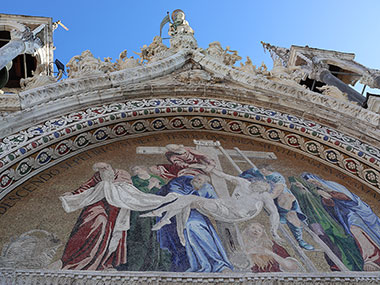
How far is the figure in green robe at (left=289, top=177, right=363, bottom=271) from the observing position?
408 cm

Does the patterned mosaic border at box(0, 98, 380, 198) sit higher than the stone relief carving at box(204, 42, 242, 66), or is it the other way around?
the stone relief carving at box(204, 42, 242, 66)

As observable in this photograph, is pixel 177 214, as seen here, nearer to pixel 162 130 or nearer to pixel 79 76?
pixel 162 130

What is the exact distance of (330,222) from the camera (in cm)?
459

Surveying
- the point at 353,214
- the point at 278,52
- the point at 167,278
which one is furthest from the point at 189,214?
the point at 278,52

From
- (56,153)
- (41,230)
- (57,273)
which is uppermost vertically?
(56,153)

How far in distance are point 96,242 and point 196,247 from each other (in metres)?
0.84

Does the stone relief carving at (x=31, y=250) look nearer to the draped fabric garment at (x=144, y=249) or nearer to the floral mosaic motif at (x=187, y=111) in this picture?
the draped fabric garment at (x=144, y=249)

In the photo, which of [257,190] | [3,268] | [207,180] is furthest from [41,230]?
[257,190]

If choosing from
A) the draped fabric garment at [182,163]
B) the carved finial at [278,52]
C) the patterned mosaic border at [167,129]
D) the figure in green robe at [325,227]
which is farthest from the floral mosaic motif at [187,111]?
the carved finial at [278,52]

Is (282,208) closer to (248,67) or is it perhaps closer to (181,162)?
(181,162)

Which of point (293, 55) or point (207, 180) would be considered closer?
point (207, 180)

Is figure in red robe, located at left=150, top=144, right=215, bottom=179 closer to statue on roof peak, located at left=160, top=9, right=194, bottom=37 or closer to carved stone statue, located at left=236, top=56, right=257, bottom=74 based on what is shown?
carved stone statue, located at left=236, top=56, right=257, bottom=74

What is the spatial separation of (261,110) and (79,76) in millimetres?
2380

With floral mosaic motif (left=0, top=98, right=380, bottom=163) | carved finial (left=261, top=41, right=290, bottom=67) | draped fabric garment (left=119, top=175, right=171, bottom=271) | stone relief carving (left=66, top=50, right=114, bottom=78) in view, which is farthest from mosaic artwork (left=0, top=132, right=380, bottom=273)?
carved finial (left=261, top=41, right=290, bottom=67)
